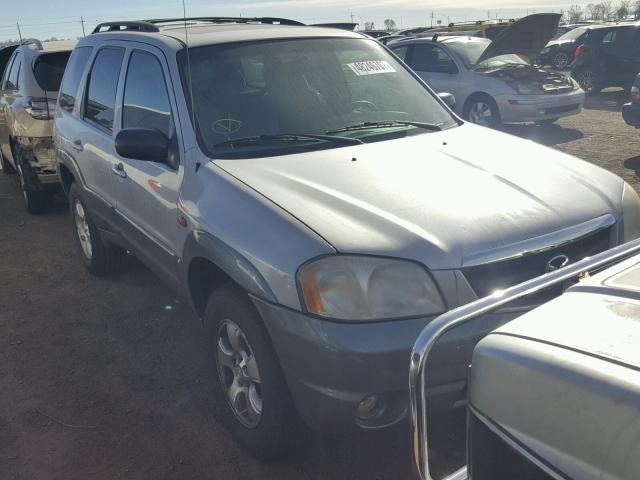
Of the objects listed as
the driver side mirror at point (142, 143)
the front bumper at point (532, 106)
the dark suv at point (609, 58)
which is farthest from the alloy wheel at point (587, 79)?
the driver side mirror at point (142, 143)

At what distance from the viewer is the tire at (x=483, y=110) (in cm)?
1079

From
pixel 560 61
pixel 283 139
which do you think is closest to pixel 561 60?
pixel 560 61

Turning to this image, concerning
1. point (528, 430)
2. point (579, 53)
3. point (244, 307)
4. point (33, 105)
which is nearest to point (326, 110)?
point (244, 307)

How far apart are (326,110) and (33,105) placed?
4.41 meters

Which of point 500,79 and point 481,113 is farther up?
point 500,79

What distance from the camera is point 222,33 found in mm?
3852

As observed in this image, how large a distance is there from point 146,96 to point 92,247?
1.78m

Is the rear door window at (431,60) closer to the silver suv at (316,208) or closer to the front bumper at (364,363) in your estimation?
the silver suv at (316,208)

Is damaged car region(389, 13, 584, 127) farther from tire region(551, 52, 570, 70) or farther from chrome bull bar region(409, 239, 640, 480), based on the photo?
tire region(551, 52, 570, 70)

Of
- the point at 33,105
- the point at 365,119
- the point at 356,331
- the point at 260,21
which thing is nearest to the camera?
the point at 356,331

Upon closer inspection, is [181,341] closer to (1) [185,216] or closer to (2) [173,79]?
(1) [185,216]

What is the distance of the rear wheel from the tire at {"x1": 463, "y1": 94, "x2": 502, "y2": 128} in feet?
20.0

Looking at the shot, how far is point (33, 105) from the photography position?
22.4ft

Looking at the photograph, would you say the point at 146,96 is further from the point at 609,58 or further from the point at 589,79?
the point at 589,79
